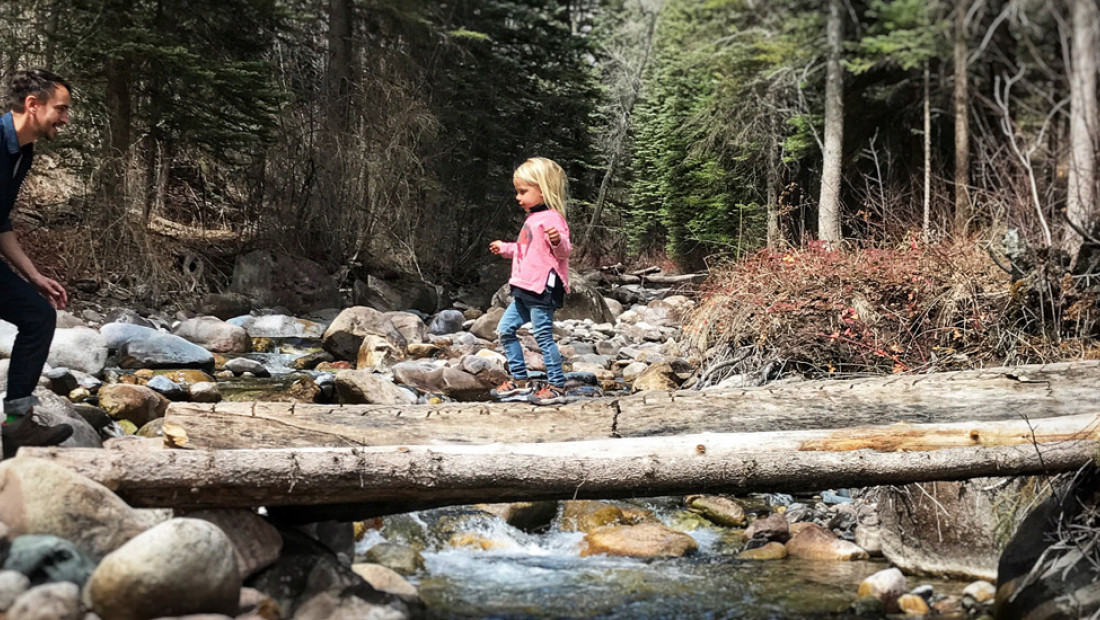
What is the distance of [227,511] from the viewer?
2.58 metres

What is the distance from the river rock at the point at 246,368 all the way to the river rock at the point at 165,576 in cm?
450

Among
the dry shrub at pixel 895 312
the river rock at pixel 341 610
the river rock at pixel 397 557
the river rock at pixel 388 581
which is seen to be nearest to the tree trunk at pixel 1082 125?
the dry shrub at pixel 895 312

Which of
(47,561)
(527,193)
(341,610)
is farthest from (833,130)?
(47,561)

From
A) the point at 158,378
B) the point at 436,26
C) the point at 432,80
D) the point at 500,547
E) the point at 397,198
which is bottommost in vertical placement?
the point at 500,547

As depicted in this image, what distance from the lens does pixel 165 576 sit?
209cm

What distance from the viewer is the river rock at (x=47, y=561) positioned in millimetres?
2125

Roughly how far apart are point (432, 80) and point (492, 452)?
10493mm

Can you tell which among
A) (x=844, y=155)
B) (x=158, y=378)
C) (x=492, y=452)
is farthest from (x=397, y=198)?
(x=492, y=452)

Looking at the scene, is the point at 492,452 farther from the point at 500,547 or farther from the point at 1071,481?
the point at 1071,481

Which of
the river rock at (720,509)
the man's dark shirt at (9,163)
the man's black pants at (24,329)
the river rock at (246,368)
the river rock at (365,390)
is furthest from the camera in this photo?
the river rock at (246,368)

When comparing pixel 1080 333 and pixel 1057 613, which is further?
pixel 1080 333

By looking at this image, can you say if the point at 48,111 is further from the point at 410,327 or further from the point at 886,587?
the point at 410,327

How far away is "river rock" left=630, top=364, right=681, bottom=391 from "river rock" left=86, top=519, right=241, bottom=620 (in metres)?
4.30

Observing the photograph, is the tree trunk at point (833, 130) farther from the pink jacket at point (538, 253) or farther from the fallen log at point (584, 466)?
the fallen log at point (584, 466)
